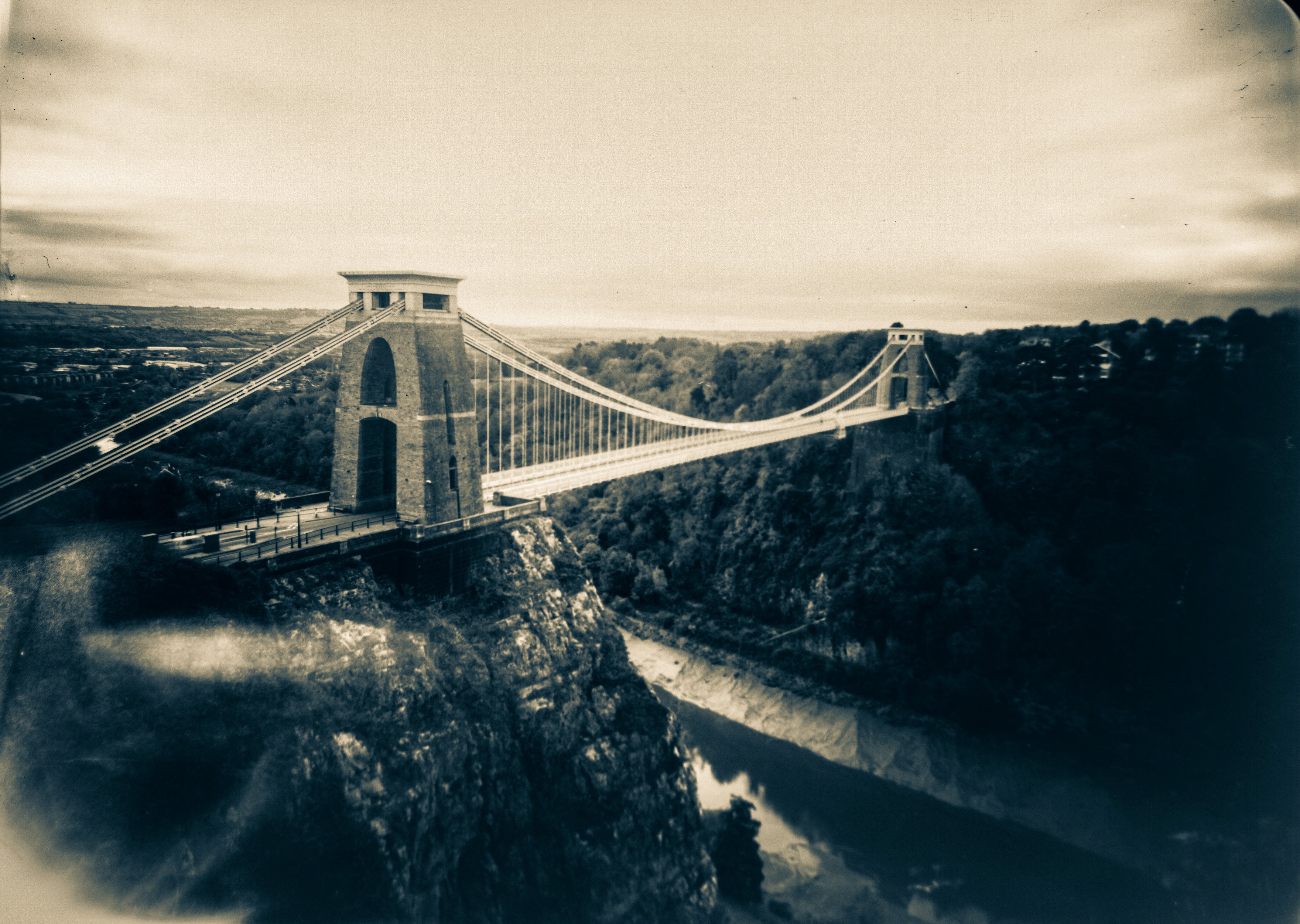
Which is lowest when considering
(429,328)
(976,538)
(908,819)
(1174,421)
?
(908,819)

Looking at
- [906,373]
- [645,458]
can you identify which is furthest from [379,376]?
[906,373]

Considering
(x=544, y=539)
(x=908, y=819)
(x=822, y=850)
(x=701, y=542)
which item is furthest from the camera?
(x=701, y=542)

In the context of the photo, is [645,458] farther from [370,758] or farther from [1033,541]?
[1033,541]

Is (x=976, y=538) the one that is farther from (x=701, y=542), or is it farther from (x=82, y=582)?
(x=82, y=582)

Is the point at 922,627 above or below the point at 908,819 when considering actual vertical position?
above

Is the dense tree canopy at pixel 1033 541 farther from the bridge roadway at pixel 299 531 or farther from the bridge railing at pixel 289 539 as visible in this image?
the bridge railing at pixel 289 539

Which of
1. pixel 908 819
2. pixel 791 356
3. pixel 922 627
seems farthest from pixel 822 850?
pixel 791 356

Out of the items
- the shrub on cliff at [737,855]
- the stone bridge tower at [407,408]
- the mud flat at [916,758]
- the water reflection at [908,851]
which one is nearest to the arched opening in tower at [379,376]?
the stone bridge tower at [407,408]
